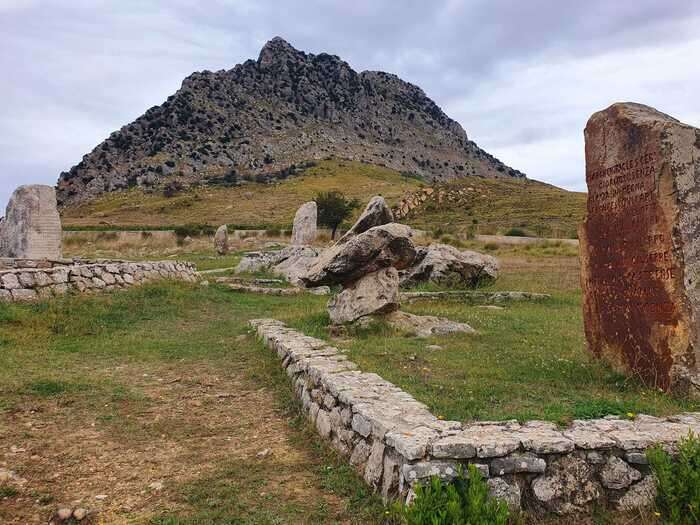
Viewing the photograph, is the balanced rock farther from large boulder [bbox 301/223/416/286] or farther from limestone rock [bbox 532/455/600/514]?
limestone rock [bbox 532/455/600/514]

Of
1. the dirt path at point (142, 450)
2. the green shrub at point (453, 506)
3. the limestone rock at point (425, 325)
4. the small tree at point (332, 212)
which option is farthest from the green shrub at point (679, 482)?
the small tree at point (332, 212)

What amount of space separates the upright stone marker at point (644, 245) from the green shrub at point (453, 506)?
11.8 feet

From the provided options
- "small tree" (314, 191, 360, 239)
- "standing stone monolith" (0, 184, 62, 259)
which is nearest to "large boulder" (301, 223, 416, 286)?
"standing stone monolith" (0, 184, 62, 259)

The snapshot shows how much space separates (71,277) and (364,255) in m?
7.55

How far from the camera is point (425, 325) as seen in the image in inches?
439

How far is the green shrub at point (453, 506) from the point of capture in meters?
3.75

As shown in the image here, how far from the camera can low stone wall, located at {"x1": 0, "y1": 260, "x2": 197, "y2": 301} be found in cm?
1244

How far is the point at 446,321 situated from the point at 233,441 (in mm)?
6205

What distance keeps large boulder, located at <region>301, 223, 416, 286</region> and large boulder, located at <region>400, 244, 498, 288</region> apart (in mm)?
7594

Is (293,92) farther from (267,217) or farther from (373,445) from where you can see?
(373,445)

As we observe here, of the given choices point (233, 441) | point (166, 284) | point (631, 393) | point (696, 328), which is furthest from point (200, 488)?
point (166, 284)

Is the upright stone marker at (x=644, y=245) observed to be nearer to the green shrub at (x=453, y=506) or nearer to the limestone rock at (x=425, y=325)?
the limestone rock at (x=425, y=325)

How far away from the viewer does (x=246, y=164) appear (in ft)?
347

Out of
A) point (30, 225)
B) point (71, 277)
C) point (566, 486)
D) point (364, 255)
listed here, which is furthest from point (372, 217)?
point (30, 225)
